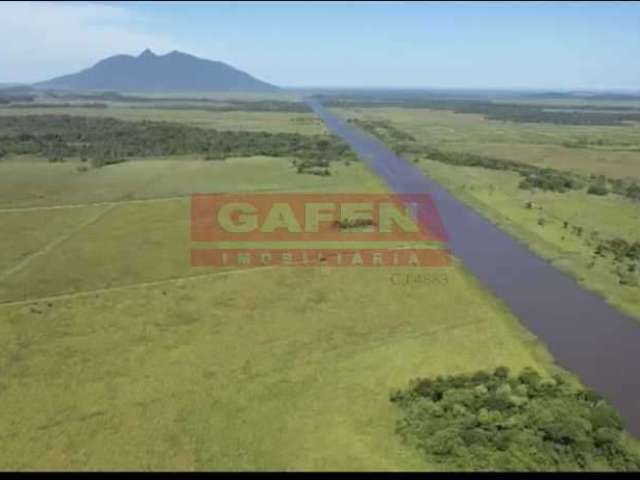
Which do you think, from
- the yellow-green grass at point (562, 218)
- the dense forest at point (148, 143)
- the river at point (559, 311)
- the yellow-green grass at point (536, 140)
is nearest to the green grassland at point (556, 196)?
the yellow-green grass at point (562, 218)

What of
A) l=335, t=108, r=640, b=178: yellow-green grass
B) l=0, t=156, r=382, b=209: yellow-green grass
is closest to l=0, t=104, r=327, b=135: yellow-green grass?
l=335, t=108, r=640, b=178: yellow-green grass

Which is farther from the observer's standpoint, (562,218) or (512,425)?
(562,218)

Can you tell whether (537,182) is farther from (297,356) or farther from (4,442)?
(4,442)

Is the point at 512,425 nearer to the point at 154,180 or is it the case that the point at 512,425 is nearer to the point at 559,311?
the point at 559,311

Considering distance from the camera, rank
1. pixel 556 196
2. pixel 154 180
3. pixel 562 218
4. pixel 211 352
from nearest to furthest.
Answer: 1. pixel 211 352
2. pixel 562 218
3. pixel 556 196
4. pixel 154 180

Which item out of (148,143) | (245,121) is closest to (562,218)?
(148,143)

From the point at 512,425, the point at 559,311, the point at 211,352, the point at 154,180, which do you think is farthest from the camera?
the point at 154,180
